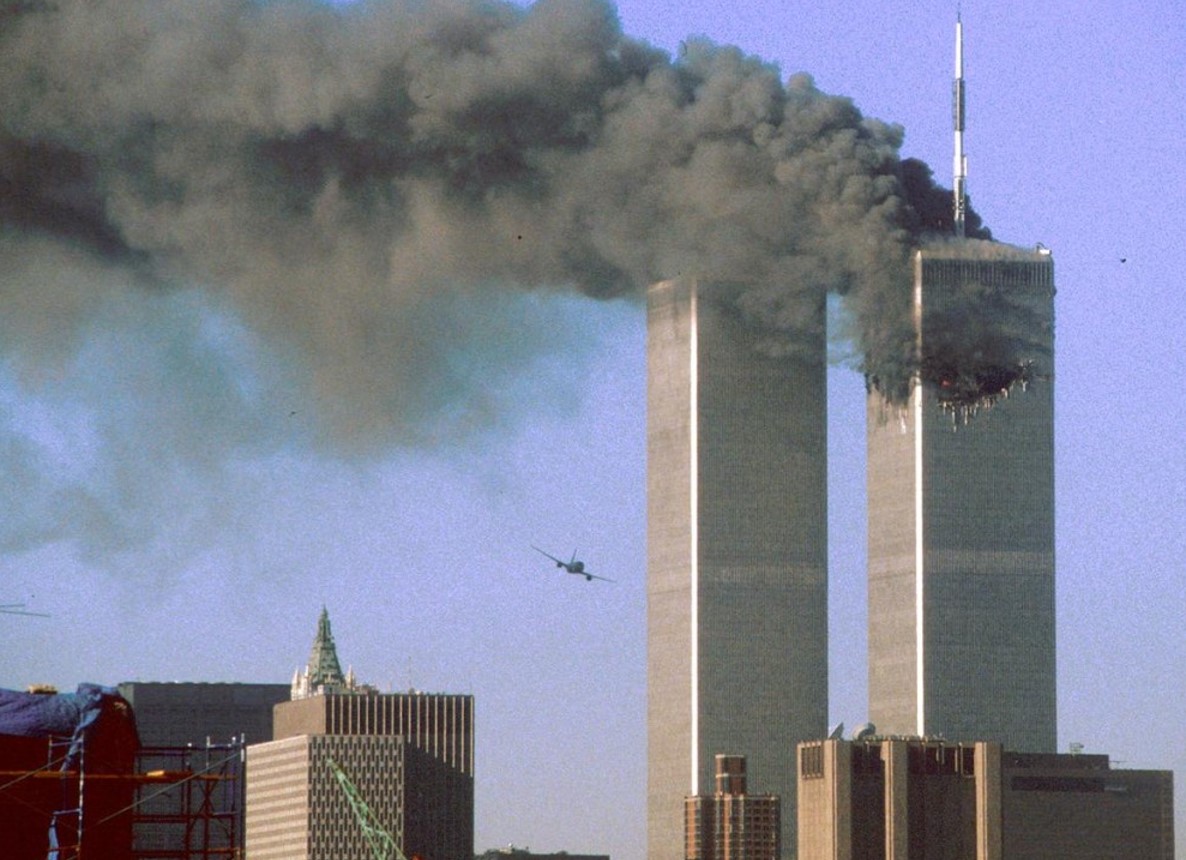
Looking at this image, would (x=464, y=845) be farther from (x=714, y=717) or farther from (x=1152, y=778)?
(x=1152, y=778)

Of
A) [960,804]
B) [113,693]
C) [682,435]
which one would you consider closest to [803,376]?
[682,435]

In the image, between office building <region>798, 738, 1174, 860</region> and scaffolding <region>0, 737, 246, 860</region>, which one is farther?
office building <region>798, 738, 1174, 860</region>

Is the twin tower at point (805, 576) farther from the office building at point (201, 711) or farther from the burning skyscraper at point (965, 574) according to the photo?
the office building at point (201, 711)

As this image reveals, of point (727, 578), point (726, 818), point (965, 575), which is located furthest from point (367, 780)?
point (965, 575)

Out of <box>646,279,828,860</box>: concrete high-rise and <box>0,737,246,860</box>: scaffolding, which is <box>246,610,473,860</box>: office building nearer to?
<box>646,279,828,860</box>: concrete high-rise

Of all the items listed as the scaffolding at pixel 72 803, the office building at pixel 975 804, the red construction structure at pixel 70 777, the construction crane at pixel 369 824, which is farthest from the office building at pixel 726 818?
the scaffolding at pixel 72 803

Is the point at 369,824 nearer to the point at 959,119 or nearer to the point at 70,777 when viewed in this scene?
the point at 959,119

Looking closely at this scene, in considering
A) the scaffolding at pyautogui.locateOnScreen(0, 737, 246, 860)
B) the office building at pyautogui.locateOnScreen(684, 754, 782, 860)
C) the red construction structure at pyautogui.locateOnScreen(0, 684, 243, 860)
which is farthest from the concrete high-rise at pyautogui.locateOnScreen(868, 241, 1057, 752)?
the scaffolding at pyautogui.locateOnScreen(0, 737, 246, 860)

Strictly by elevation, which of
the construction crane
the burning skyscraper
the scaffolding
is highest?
the burning skyscraper
